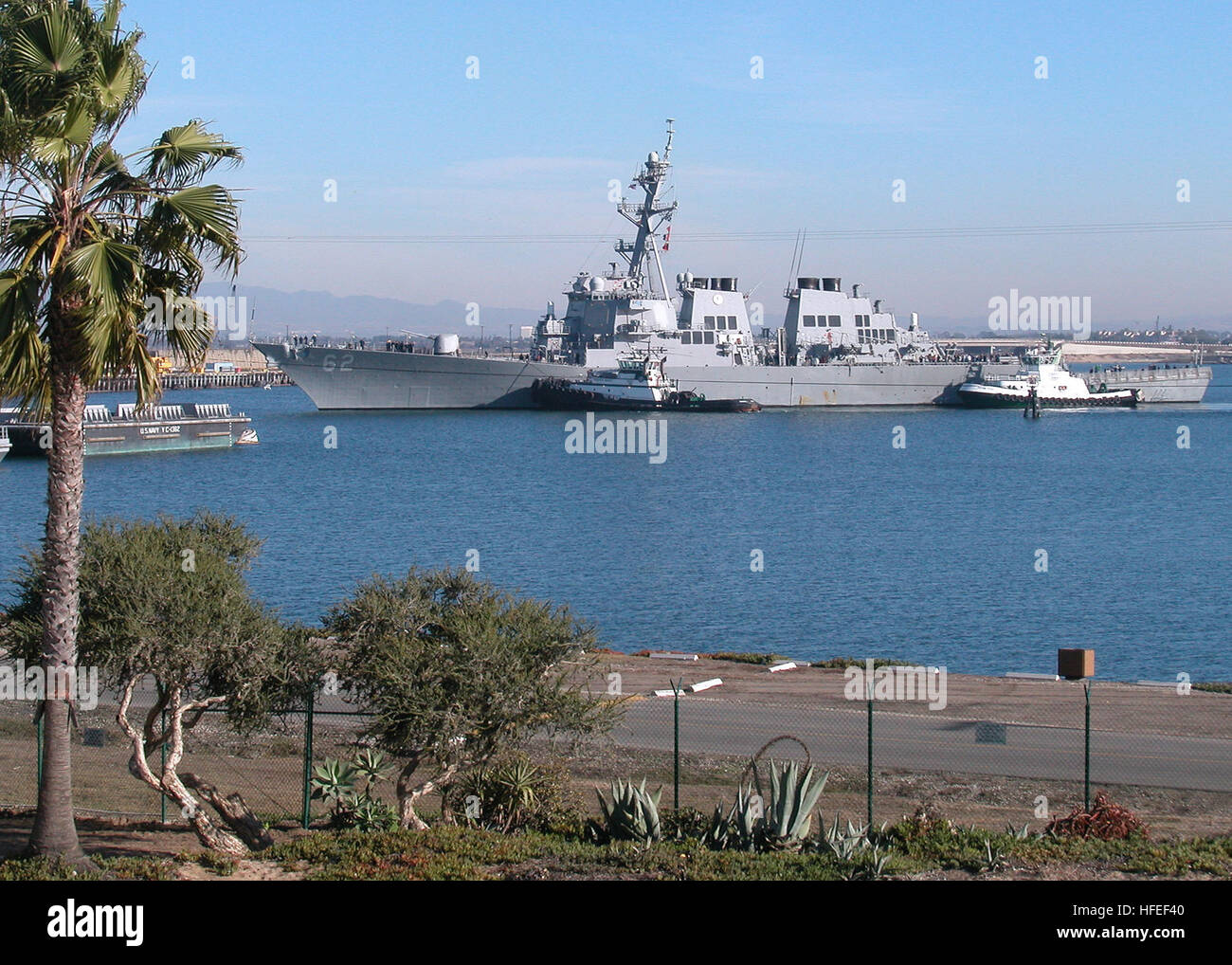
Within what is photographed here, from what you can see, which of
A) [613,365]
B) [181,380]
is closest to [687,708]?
[613,365]

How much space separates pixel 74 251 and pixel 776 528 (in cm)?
3482

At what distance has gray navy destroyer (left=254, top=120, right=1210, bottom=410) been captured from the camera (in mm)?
90188

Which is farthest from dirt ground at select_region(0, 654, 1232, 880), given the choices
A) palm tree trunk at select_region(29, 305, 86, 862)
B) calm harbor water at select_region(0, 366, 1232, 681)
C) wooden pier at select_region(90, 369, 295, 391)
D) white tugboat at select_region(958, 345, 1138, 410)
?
wooden pier at select_region(90, 369, 295, 391)

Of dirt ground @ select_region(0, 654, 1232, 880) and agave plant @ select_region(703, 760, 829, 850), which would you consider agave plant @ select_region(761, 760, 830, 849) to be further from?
dirt ground @ select_region(0, 654, 1232, 880)

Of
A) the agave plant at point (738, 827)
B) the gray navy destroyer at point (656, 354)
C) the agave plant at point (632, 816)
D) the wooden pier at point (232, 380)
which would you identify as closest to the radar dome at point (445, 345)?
the gray navy destroyer at point (656, 354)

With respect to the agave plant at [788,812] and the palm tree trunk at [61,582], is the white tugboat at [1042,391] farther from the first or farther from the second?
the palm tree trunk at [61,582]

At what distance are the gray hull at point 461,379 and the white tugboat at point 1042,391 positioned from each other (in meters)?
10.7

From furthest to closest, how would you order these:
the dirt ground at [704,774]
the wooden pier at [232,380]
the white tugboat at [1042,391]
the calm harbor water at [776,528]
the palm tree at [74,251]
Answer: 1. the wooden pier at [232,380]
2. the white tugboat at [1042,391]
3. the calm harbor water at [776,528]
4. the dirt ground at [704,774]
5. the palm tree at [74,251]

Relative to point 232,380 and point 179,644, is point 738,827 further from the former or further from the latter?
point 232,380

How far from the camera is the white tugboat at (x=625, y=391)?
86.7 m

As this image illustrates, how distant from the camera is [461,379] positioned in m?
91.4

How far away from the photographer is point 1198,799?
12.3 metres

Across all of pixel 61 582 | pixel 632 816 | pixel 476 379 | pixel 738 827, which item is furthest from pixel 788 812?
pixel 476 379

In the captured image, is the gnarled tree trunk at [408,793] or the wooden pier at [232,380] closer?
the gnarled tree trunk at [408,793]
